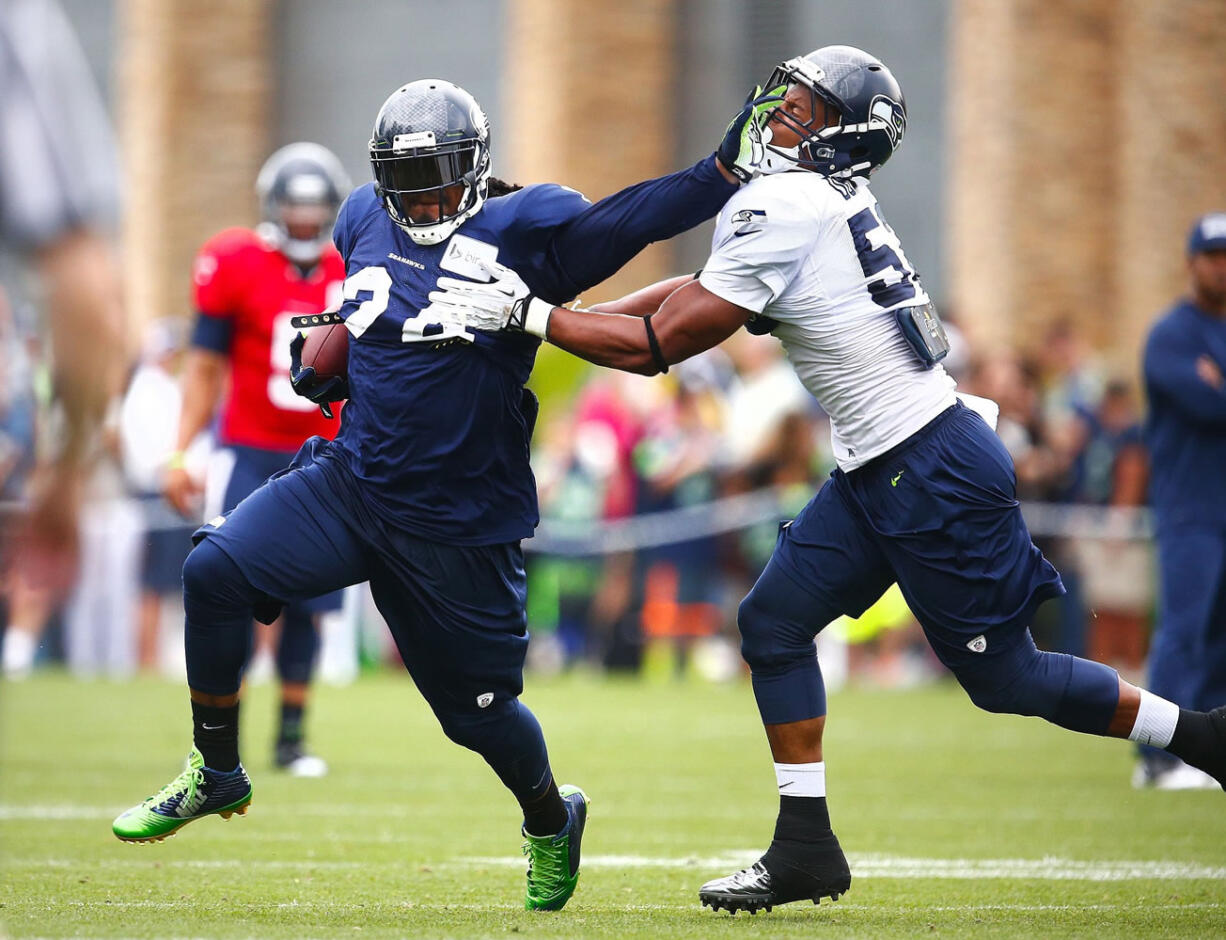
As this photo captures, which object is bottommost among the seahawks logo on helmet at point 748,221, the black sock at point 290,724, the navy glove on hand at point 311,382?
the black sock at point 290,724

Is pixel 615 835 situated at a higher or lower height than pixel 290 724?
higher

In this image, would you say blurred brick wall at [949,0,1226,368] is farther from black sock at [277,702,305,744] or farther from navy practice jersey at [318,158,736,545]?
navy practice jersey at [318,158,736,545]

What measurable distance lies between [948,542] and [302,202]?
4617mm

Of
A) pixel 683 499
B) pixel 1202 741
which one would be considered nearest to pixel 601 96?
pixel 683 499

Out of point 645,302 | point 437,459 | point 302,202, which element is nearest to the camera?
point 437,459

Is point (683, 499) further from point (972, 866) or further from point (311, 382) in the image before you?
point (311, 382)

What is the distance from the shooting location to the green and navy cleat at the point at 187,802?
591 cm

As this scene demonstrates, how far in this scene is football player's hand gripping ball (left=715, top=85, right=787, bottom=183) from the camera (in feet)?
19.0

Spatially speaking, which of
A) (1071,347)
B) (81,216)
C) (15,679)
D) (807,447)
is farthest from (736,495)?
(81,216)

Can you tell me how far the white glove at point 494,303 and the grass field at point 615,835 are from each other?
1.55 metres

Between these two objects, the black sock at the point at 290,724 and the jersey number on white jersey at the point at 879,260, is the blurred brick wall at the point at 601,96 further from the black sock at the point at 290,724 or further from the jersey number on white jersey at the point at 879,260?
the jersey number on white jersey at the point at 879,260

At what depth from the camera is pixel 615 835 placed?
776 cm

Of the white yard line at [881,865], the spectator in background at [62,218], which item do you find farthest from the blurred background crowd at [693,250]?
the spectator in background at [62,218]

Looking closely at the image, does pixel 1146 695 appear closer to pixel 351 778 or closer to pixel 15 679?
pixel 351 778
